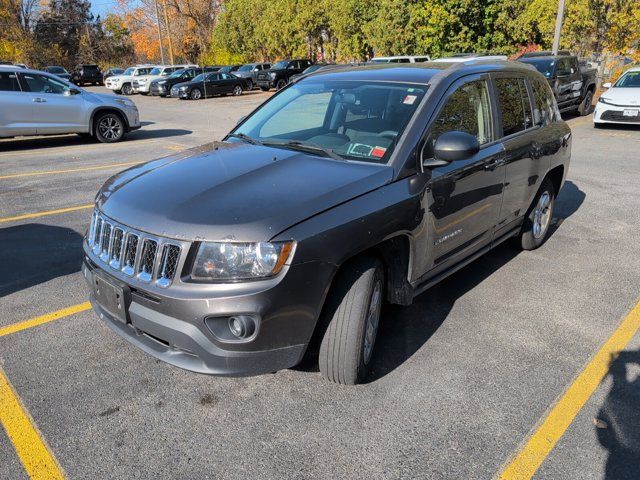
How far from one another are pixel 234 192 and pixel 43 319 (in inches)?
81.6

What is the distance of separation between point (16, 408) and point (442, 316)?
282 centimetres

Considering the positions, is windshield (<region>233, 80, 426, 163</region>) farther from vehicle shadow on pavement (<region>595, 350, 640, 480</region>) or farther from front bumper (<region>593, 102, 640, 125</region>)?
front bumper (<region>593, 102, 640, 125</region>)

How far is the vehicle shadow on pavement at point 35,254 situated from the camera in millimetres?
4484

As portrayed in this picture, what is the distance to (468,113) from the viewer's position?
12.2 feet

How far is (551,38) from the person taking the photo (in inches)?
932

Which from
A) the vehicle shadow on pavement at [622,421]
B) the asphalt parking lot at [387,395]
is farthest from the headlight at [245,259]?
the vehicle shadow on pavement at [622,421]

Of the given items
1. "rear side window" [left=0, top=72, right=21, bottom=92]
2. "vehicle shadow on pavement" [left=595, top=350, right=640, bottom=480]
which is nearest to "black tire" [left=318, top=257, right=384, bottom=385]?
"vehicle shadow on pavement" [left=595, top=350, right=640, bottom=480]

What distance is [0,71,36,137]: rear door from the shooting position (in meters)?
10.9

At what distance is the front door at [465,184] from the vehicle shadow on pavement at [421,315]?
46 cm

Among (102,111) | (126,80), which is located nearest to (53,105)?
(102,111)

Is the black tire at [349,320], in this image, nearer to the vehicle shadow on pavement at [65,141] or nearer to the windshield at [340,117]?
the windshield at [340,117]

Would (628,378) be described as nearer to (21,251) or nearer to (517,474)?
(517,474)

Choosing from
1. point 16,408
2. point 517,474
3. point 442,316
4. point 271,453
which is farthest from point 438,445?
point 16,408

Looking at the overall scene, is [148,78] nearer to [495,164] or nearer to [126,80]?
[126,80]
